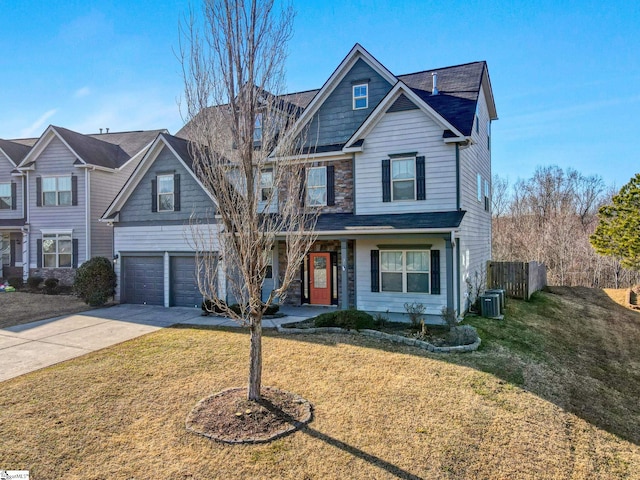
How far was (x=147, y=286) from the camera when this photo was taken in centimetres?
1553

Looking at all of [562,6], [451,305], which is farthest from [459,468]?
[562,6]

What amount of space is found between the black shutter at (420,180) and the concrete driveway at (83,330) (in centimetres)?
546

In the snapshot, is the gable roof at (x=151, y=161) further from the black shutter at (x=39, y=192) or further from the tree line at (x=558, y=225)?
the tree line at (x=558, y=225)

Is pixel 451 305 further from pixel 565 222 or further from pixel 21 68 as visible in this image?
pixel 565 222

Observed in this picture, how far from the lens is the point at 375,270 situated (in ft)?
42.9

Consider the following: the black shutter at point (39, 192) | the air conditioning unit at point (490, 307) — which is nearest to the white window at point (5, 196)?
the black shutter at point (39, 192)

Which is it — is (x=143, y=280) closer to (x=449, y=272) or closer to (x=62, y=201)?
(x=62, y=201)

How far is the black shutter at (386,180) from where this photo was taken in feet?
42.3

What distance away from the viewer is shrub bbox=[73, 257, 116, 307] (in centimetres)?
1476

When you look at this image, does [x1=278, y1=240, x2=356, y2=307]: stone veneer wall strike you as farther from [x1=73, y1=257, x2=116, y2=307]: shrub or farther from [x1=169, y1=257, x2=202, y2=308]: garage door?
[x1=73, y1=257, x2=116, y2=307]: shrub

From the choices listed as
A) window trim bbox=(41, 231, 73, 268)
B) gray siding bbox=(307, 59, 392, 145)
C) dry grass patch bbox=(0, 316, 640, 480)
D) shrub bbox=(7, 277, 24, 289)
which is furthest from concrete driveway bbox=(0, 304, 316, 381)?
shrub bbox=(7, 277, 24, 289)

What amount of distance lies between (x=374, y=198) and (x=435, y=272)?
331 cm

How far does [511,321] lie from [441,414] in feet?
26.5

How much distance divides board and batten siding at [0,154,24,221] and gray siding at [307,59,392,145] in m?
17.5
